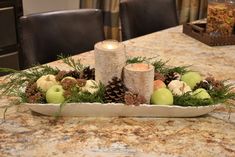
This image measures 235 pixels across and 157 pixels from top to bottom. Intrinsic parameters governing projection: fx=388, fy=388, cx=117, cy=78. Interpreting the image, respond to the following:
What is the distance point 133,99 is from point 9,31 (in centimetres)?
195

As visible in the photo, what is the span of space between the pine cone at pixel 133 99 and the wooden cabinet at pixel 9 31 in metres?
1.90

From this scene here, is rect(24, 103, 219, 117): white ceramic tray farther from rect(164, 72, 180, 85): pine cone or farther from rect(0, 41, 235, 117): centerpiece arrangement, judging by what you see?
rect(164, 72, 180, 85): pine cone

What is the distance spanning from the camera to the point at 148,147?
96 centimetres

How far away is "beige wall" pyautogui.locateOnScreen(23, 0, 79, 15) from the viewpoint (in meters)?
3.18

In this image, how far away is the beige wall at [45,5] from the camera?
10.4 ft

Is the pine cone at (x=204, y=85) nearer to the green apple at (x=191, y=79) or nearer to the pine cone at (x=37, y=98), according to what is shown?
the green apple at (x=191, y=79)

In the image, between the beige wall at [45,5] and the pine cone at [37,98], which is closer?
the pine cone at [37,98]

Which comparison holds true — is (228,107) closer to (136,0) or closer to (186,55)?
(186,55)

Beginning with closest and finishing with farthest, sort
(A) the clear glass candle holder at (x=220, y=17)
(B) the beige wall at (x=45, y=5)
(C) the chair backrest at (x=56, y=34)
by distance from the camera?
1. (C) the chair backrest at (x=56, y=34)
2. (A) the clear glass candle holder at (x=220, y=17)
3. (B) the beige wall at (x=45, y=5)

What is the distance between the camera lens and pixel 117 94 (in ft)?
3.49

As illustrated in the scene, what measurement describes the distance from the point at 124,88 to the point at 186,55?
2.23ft

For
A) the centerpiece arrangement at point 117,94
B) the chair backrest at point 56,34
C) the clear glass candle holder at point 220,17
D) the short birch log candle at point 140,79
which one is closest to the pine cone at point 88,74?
the centerpiece arrangement at point 117,94

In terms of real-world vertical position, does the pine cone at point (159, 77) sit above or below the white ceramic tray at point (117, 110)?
above

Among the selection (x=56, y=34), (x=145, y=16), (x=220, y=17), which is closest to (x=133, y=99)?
(x=56, y=34)
